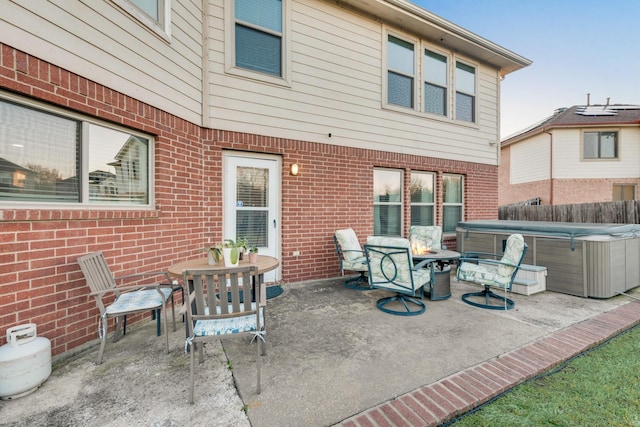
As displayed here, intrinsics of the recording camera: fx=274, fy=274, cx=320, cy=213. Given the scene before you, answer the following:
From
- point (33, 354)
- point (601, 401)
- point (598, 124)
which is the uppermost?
point (598, 124)

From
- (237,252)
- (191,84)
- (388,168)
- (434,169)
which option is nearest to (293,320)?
(237,252)

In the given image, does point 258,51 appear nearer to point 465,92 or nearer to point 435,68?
point 435,68

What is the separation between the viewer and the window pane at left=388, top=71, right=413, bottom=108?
6.24m

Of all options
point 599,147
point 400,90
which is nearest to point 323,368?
point 400,90

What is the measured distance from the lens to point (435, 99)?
270 inches

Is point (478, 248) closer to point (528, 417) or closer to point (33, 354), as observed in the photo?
point (528, 417)

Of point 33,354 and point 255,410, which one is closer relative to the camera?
point 255,410

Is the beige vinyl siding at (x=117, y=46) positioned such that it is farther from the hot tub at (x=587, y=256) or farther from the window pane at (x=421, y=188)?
the hot tub at (x=587, y=256)

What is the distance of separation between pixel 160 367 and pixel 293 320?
4.92 ft

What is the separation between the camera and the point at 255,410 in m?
1.89

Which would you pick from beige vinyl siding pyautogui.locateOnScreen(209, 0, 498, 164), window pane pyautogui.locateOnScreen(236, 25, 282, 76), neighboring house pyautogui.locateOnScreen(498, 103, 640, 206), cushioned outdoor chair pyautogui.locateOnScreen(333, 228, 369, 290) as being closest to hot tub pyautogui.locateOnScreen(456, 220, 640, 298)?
beige vinyl siding pyautogui.locateOnScreen(209, 0, 498, 164)

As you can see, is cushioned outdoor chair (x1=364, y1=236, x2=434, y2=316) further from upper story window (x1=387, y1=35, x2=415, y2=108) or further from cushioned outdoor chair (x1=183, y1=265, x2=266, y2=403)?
upper story window (x1=387, y1=35, x2=415, y2=108)

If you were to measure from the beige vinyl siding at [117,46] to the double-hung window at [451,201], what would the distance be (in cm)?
603

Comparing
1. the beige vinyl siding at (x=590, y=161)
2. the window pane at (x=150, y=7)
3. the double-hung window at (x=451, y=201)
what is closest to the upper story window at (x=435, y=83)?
the double-hung window at (x=451, y=201)
